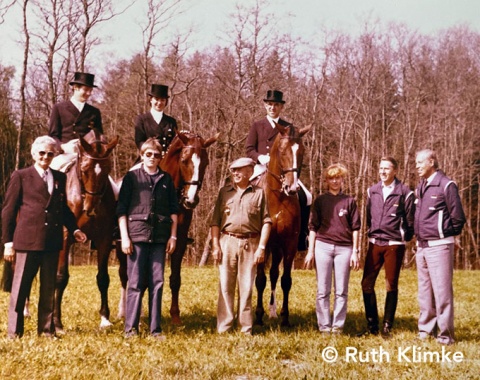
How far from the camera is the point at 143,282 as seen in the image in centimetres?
632

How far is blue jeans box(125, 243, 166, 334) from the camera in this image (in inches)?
244

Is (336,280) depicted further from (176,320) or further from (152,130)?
(152,130)

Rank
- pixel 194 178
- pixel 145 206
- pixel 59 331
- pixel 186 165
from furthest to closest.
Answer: pixel 186 165
pixel 194 178
pixel 59 331
pixel 145 206

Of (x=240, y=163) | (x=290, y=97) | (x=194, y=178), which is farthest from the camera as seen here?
Answer: (x=290, y=97)

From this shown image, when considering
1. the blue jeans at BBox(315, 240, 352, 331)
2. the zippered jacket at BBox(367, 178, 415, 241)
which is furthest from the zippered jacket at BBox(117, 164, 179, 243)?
the zippered jacket at BBox(367, 178, 415, 241)

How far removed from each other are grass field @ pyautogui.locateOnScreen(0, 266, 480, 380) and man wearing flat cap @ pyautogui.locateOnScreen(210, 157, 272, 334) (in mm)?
306

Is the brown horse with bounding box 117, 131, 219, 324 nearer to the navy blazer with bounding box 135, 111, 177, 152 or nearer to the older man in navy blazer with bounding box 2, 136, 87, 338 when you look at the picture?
the navy blazer with bounding box 135, 111, 177, 152

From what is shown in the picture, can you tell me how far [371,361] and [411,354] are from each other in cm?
58

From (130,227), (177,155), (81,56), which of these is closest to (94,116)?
(177,155)

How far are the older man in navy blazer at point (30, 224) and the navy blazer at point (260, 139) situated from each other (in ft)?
10.8

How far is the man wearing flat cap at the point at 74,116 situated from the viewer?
756cm

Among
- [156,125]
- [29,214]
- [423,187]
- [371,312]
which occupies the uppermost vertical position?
[156,125]

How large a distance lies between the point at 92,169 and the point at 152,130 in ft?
4.52

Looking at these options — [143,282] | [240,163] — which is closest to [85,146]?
[143,282]
